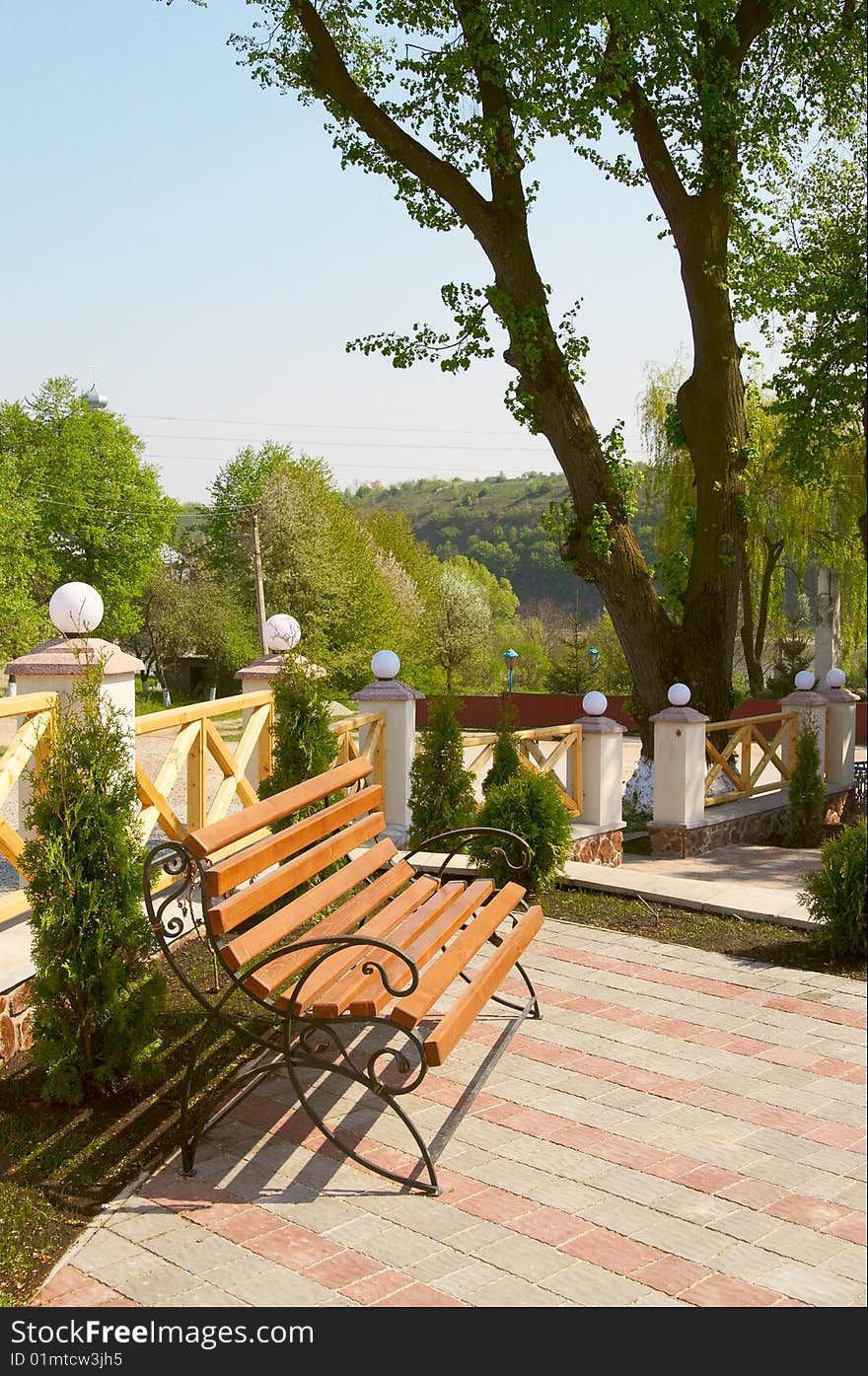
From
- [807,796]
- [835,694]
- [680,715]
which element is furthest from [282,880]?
[835,694]

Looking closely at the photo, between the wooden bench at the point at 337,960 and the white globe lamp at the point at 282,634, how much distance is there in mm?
1940

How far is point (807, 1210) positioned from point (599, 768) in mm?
5350

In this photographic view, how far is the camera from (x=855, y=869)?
205 inches

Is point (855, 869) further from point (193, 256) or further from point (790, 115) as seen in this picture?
point (193, 256)

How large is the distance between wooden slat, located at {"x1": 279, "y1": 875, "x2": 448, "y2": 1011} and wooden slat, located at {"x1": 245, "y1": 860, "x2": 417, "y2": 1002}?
4 centimetres

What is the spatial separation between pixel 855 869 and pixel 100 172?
7207 mm

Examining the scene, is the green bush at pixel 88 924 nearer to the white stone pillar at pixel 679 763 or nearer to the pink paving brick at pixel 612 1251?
the pink paving brick at pixel 612 1251

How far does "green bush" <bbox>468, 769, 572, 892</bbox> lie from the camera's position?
20.6 ft

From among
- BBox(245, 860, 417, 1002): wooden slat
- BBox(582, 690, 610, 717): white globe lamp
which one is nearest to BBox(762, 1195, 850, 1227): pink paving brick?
BBox(245, 860, 417, 1002): wooden slat

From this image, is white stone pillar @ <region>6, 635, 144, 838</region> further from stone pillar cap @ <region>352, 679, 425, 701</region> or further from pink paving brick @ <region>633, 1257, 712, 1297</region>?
stone pillar cap @ <region>352, 679, 425, 701</region>

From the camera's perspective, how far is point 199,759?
5.63 m

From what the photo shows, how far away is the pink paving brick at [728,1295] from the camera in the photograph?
2521mm

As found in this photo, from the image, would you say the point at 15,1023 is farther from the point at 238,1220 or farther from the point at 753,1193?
the point at 753,1193

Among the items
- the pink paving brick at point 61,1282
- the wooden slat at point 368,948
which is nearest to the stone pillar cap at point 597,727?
the wooden slat at point 368,948
